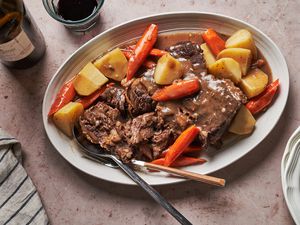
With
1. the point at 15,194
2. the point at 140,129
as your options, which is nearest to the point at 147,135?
the point at 140,129

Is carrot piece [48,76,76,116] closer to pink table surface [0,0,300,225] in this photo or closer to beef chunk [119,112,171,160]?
pink table surface [0,0,300,225]

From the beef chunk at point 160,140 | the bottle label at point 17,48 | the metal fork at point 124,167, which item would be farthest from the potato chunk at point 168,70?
the bottle label at point 17,48

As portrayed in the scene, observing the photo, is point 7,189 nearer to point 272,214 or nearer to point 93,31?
point 93,31

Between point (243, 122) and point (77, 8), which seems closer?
point (243, 122)

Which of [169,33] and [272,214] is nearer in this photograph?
[272,214]

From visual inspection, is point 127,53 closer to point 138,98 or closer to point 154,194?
point 138,98

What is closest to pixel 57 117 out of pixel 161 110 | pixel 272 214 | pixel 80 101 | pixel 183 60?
pixel 80 101
